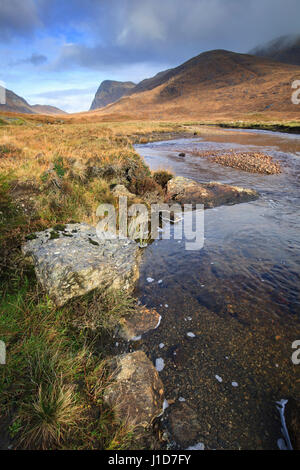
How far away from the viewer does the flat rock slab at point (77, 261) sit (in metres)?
4.20

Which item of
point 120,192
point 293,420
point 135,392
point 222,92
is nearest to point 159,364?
point 135,392

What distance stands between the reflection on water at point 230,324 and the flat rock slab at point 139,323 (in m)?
0.17

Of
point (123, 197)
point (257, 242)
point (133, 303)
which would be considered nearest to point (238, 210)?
point (257, 242)

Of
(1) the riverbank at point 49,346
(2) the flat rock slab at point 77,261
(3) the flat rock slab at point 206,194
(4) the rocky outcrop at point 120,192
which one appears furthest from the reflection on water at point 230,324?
(4) the rocky outcrop at point 120,192

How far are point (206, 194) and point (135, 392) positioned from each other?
10403 mm

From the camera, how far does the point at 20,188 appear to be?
6332 mm

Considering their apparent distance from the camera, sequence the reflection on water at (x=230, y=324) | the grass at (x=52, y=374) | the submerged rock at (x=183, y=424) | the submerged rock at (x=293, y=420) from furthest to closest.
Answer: the reflection on water at (x=230, y=324), the submerged rock at (x=183, y=424), the submerged rock at (x=293, y=420), the grass at (x=52, y=374)

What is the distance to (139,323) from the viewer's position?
178 inches

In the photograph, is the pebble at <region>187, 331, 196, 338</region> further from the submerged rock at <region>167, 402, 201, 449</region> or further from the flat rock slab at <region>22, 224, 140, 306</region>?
the flat rock slab at <region>22, 224, 140, 306</region>

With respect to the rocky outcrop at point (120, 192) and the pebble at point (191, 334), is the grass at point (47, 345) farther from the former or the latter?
the rocky outcrop at point (120, 192)

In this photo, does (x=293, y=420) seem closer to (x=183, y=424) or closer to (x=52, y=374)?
(x=183, y=424)

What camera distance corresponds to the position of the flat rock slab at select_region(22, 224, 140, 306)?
420cm

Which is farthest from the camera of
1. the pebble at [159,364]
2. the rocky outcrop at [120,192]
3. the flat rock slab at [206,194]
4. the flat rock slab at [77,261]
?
the flat rock slab at [206,194]

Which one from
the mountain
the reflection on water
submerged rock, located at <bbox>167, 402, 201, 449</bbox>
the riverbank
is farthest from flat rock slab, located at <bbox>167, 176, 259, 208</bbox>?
the mountain
